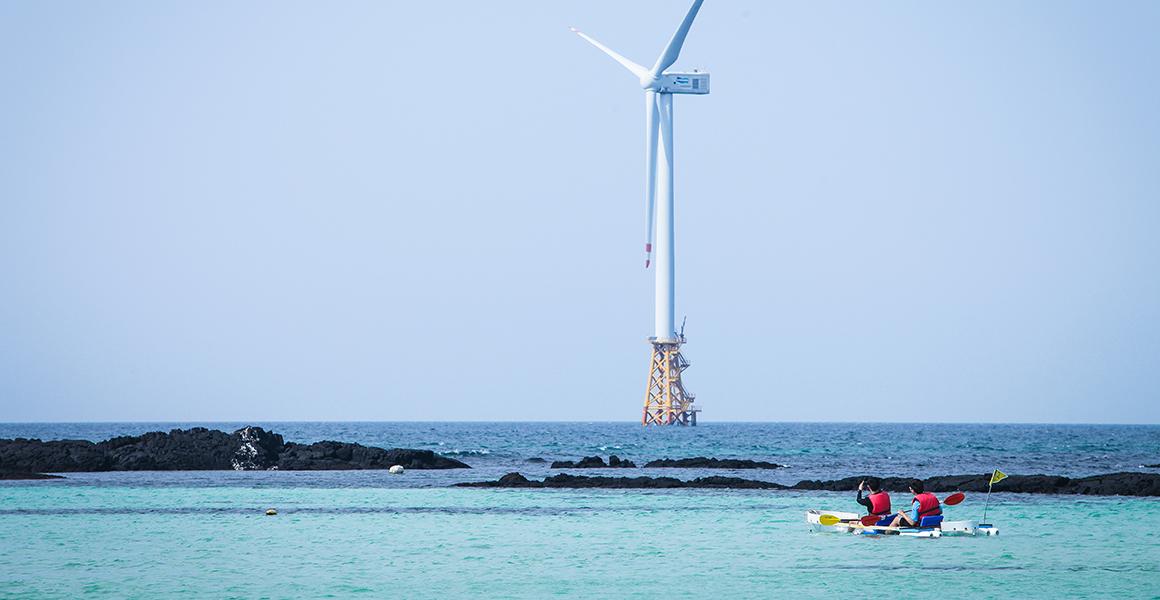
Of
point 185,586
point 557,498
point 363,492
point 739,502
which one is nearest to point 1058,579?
point 185,586

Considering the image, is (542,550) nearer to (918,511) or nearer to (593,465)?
(918,511)

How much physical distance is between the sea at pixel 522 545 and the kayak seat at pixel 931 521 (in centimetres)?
73

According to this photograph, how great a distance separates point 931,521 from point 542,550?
11235mm

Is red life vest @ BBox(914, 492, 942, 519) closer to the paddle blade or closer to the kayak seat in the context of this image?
the kayak seat

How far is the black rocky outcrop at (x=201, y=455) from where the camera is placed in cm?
7912

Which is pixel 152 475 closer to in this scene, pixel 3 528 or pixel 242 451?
pixel 242 451

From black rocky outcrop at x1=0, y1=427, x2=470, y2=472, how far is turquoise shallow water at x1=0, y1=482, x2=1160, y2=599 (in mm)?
21970

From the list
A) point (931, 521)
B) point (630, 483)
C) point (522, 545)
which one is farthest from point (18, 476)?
point (931, 521)

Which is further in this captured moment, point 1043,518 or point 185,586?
point 1043,518

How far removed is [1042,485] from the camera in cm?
6009

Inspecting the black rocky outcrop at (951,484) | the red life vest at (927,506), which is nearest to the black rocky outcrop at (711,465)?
the black rocky outcrop at (951,484)

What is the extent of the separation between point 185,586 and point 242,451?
164 feet

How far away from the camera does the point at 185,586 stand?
31562mm

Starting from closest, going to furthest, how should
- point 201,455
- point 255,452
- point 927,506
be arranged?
1. point 927,506
2. point 201,455
3. point 255,452
